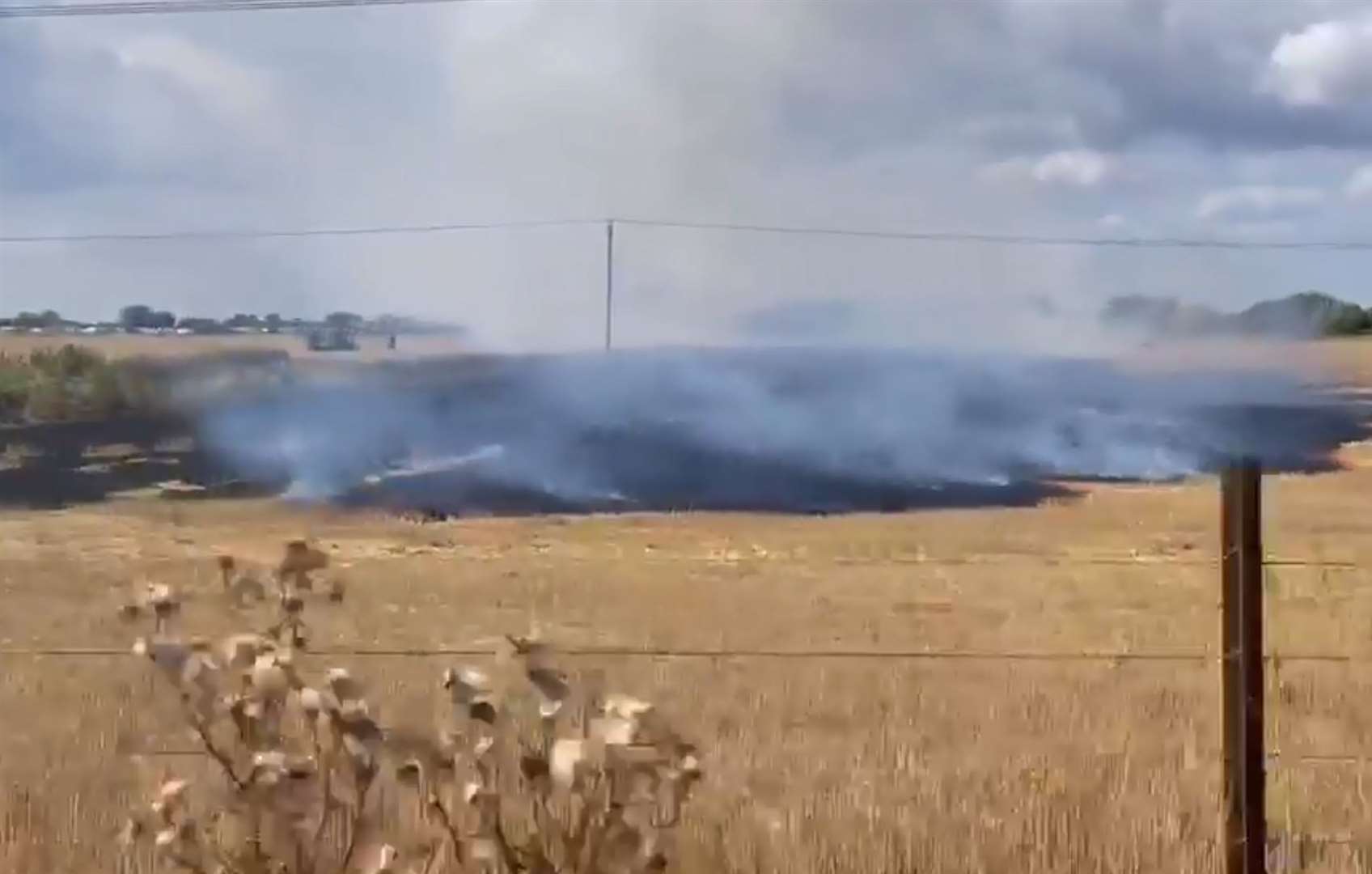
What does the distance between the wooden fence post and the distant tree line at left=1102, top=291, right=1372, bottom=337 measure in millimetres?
606

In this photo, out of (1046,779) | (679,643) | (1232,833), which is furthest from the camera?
(679,643)

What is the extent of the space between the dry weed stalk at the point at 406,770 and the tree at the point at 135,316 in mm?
1275

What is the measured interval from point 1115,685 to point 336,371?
6.03ft

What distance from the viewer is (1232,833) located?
3322 millimetres

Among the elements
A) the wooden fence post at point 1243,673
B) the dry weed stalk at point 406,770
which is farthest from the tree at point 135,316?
the wooden fence post at point 1243,673

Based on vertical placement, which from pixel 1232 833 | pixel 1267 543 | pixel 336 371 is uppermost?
pixel 336 371

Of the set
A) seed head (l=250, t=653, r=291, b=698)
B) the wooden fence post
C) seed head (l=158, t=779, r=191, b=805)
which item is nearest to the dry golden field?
the wooden fence post

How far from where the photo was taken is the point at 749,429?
13.0 ft

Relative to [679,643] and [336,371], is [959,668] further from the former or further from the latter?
[336,371]

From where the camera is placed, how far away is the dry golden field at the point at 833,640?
3.62 metres

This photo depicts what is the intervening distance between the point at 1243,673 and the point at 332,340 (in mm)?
2068

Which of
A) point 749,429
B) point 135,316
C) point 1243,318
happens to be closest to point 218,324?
point 135,316

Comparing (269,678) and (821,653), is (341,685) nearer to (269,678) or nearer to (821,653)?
(269,678)

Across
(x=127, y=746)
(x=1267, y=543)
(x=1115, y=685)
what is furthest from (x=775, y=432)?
(x=127, y=746)
